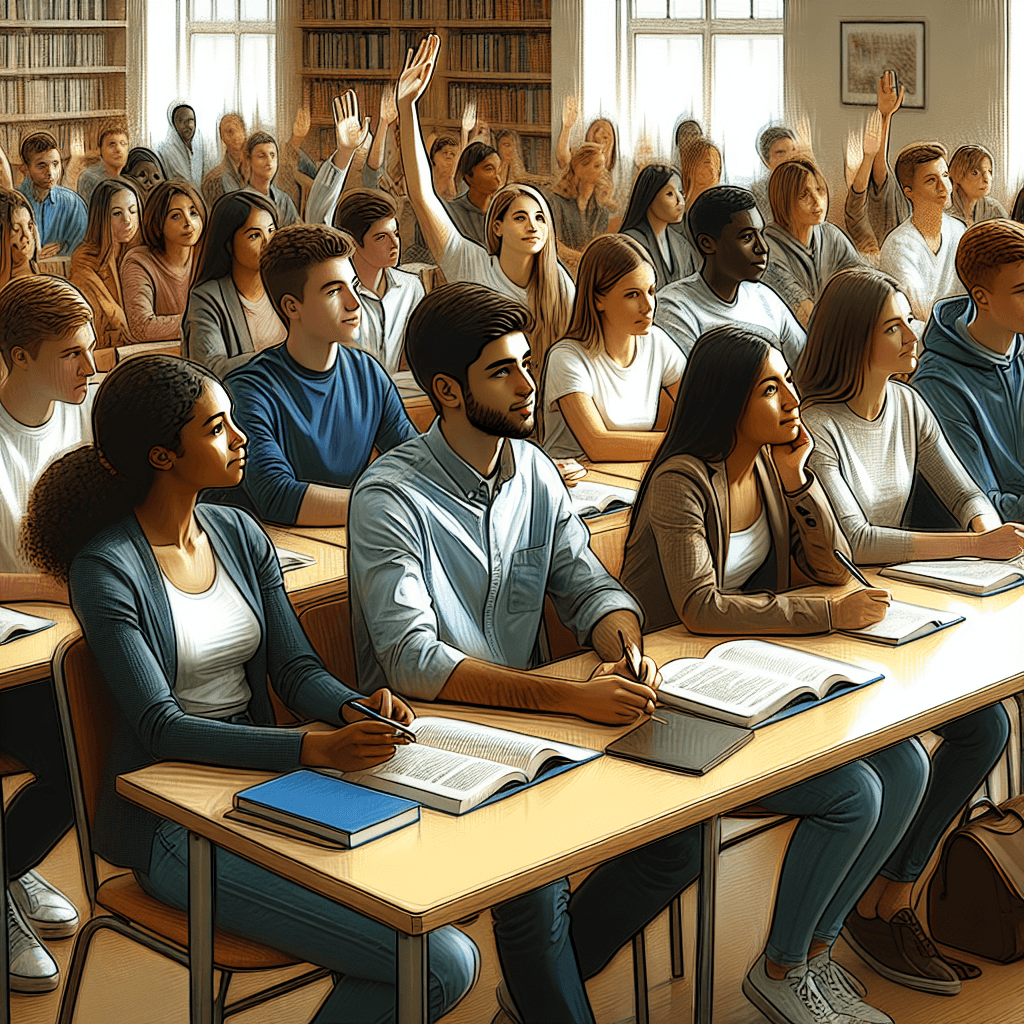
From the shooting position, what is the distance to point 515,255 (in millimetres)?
3869

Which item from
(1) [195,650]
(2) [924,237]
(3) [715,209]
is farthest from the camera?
(2) [924,237]

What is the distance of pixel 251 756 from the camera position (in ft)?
7.16

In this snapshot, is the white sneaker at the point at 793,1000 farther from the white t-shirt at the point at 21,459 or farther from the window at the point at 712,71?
the window at the point at 712,71

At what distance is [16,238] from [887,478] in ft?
6.50

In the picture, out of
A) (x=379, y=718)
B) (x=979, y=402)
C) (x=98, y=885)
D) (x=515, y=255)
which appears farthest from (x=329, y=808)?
(x=979, y=402)

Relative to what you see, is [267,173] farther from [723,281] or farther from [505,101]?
[723,281]

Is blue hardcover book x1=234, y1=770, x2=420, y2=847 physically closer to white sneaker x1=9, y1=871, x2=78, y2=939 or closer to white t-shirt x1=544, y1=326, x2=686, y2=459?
white sneaker x1=9, y1=871, x2=78, y2=939

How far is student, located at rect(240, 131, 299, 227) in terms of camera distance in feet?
10.7

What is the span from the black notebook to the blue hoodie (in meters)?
1.77

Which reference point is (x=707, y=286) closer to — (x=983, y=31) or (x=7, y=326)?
(x=983, y=31)

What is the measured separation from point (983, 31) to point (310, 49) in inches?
96.9

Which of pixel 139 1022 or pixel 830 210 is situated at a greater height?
pixel 830 210

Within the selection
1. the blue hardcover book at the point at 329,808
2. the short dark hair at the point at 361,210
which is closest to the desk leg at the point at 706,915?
the blue hardcover book at the point at 329,808

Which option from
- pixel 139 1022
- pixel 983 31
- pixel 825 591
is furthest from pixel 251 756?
pixel 983 31
